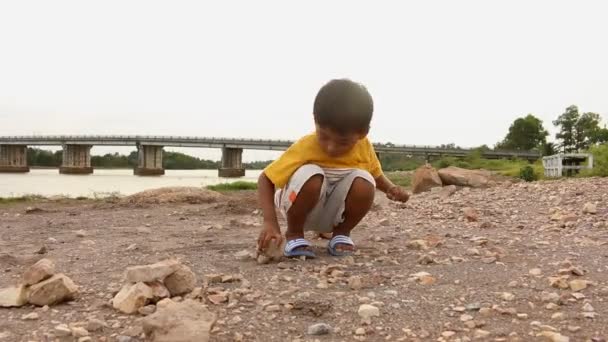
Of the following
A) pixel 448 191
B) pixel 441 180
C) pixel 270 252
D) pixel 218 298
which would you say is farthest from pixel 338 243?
pixel 441 180

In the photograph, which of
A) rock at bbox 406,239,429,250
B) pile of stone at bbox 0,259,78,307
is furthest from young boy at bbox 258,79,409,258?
pile of stone at bbox 0,259,78,307

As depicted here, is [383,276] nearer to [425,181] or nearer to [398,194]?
[398,194]

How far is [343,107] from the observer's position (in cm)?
312

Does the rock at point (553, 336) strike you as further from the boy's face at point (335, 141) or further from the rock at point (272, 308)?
the boy's face at point (335, 141)

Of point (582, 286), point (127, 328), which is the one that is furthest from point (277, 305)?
point (582, 286)

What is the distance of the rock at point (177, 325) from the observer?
1.90m

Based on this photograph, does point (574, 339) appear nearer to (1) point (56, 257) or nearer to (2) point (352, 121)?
(2) point (352, 121)

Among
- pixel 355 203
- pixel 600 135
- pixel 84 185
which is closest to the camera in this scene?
pixel 355 203

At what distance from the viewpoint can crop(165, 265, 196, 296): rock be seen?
257 cm

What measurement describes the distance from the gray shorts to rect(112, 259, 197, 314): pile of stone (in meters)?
1.01

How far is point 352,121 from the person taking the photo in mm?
3148

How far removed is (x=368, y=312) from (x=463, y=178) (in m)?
9.57

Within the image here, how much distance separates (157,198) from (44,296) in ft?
24.8

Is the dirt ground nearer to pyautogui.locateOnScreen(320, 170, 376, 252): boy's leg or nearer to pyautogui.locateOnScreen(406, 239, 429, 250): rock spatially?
pyautogui.locateOnScreen(406, 239, 429, 250): rock
